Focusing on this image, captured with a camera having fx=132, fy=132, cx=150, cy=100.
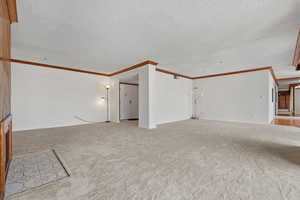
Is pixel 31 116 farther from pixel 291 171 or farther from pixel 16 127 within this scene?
pixel 291 171

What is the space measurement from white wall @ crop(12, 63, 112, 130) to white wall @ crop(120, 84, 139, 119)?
4.10ft

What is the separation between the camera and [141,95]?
492 cm

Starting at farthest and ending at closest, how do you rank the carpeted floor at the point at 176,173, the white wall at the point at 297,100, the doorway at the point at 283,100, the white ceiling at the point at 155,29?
the doorway at the point at 283,100 < the white wall at the point at 297,100 < the white ceiling at the point at 155,29 < the carpeted floor at the point at 176,173

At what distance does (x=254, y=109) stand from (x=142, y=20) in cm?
606

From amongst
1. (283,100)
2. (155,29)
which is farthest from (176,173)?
(283,100)

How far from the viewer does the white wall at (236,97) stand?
555 centimetres

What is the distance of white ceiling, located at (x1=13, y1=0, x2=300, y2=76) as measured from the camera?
80.3 inches

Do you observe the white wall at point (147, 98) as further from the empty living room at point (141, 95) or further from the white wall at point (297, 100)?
the white wall at point (297, 100)

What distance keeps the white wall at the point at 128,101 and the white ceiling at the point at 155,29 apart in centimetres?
326

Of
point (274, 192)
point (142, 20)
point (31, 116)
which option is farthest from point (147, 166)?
point (31, 116)

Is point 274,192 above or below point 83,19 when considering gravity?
below

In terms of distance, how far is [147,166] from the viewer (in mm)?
1853

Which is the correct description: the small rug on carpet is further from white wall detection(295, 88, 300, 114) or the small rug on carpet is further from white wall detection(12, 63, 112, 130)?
white wall detection(295, 88, 300, 114)

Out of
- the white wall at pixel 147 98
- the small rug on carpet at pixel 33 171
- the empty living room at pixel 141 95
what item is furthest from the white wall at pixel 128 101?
the small rug on carpet at pixel 33 171
